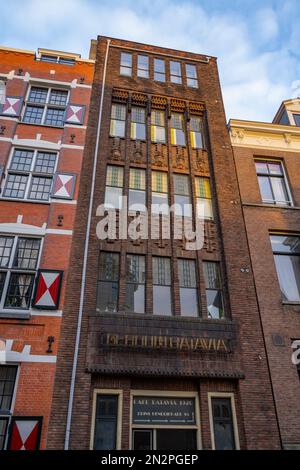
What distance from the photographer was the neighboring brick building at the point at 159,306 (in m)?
9.91

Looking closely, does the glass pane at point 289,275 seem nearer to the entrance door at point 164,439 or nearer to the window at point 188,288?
the window at point 188,288

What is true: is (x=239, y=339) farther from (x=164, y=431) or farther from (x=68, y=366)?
(x=68, y=366)

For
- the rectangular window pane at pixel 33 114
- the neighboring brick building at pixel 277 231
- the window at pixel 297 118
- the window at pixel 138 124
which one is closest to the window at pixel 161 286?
the neighboring brick building at pixel 277 231

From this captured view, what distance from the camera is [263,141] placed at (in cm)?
1695

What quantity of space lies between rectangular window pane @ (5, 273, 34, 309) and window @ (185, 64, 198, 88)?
1401cm

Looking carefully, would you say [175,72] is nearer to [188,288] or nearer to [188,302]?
[188,288]

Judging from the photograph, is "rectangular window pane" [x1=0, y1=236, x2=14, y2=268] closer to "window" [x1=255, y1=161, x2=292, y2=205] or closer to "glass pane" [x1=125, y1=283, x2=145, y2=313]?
"glass pane" [x1=125, y1=283, x2=145, y2=313]

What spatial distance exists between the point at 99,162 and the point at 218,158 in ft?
18.6

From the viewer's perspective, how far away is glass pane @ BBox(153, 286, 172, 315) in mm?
11820

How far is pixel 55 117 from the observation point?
15656 millimetres

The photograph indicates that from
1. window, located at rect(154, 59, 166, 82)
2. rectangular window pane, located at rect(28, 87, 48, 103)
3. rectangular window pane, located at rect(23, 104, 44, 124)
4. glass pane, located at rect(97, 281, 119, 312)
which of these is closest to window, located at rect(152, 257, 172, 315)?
glass pane, located at rect(97, 281, 119, 312)

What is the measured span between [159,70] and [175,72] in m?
0.97

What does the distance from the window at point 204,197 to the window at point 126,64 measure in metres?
7.62
